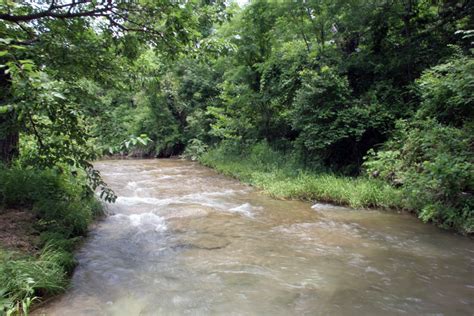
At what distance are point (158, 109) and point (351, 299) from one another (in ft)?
79.9

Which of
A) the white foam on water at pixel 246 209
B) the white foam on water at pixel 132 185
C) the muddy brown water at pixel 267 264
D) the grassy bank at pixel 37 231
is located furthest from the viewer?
the white foam on water at pixel 132 185

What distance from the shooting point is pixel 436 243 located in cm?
590

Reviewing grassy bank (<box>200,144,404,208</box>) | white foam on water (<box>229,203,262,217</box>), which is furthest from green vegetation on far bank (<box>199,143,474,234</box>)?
white foam on water (<box>229,203,262,217</box>)

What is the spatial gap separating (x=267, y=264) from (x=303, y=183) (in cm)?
511

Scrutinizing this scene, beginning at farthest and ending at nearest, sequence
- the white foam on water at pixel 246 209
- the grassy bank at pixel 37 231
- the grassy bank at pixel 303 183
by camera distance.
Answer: the grassy bank at pixel 303 183 → the white foam on water at pixel 246 209 → the grassy bank at pixel 37 231

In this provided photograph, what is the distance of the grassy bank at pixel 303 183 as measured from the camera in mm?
8344

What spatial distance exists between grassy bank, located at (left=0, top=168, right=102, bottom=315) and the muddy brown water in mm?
261

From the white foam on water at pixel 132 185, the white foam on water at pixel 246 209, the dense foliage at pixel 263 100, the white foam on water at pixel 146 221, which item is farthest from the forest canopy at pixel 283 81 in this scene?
the white foam on water at pixel 246 209

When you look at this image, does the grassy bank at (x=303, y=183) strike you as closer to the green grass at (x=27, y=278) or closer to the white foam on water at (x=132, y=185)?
the white foam on water at (x=132, y=185)

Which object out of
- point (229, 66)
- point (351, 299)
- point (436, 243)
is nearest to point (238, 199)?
point (436, 243)

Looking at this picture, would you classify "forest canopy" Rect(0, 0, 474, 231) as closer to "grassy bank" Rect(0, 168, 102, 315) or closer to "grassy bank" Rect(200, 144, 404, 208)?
"grassy bank" Rect(200, 144, 404, 208)

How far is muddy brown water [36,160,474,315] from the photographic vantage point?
3979mm

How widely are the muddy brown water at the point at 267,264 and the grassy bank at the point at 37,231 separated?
26 centimetres

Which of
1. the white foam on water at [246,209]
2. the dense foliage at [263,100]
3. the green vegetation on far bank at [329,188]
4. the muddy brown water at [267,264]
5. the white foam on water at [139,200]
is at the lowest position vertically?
the muddy brown water at [267,264]
